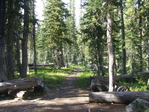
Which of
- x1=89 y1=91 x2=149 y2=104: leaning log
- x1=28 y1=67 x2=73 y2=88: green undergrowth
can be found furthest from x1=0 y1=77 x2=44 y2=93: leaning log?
x1=89 y1=91 x2=149 y2=104: leaning log

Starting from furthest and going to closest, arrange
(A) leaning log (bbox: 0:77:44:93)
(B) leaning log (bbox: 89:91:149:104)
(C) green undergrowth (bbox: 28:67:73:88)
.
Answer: (C) green undergrowth (bbox: 28:67:73:88), (A) leaning log (bbox: 0:77:44:93), (B) leaning log (bbox: 89:91:149:104)

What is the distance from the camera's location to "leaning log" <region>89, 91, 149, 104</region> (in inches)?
305

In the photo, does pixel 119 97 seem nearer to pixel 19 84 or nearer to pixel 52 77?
pixel 19 84

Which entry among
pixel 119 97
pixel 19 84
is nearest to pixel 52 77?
pixel 19 84

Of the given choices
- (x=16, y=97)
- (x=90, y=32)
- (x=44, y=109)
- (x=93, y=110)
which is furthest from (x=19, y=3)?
(x=93, y=110)

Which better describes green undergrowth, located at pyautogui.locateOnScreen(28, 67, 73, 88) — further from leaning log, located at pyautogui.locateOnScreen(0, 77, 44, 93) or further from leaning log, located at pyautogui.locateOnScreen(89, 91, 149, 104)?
leaning log, located at pyautogui.locateOnScreen(89, 91, 149, 104)

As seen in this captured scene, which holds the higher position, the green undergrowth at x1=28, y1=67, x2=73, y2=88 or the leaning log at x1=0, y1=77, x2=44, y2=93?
the leaning log at x1=0, y1=77, x2=44, y2=93

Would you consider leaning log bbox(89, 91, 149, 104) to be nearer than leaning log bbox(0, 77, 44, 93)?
Yes

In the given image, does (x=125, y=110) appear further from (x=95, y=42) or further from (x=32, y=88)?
(x=95, y=42)

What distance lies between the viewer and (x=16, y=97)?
9906 millimetres

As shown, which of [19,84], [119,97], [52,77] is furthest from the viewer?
[52,77]

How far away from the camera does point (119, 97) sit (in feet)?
26.1

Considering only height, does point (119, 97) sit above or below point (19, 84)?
below

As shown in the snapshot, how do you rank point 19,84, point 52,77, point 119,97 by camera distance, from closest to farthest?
point 119,97 < point 19,84 < point 52,77
